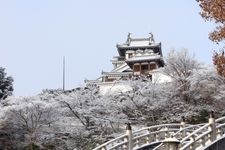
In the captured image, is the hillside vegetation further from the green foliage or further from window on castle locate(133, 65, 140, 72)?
window on castle locate(133, 65, 140, 72)

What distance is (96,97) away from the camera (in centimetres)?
4128

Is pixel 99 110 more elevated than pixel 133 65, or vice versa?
pixel 133 65

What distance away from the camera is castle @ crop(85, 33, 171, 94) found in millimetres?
46344

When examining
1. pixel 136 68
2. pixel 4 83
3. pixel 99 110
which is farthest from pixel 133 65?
pixel 99 110

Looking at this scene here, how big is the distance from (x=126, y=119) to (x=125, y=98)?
2.62m

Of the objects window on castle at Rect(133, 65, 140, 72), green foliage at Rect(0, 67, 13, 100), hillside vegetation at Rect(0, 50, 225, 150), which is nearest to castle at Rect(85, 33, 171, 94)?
window on castle at Rect(133, 65, 140, 72)

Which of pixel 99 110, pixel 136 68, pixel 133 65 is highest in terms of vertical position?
pixel 133 65

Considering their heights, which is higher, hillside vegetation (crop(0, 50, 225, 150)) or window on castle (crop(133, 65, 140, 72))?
window on castle (crop(133, 65, 140, 72))

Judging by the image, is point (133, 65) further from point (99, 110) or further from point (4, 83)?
point (99, 110)

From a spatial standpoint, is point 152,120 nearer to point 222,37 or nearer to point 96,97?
point 96,97

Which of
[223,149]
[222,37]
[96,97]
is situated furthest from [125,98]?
[222,37]

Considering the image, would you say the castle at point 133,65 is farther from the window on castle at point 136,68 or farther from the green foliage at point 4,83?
the green foliage at point 4,83

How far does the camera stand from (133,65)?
55.2 meters

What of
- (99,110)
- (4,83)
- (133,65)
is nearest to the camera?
(99,110)
